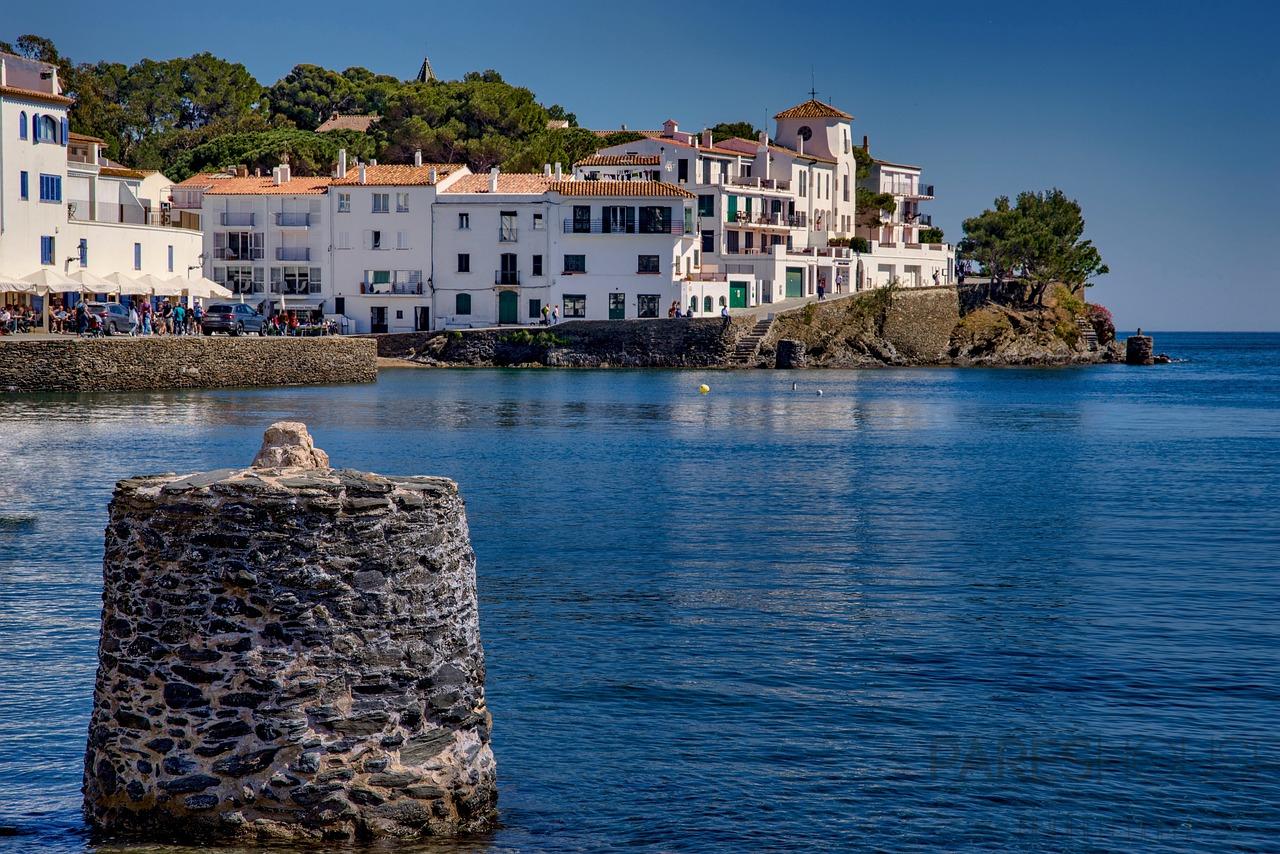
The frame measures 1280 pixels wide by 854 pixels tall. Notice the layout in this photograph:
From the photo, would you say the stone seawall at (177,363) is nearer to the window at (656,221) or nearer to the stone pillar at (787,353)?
the window at (656,221)

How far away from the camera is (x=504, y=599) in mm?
19703

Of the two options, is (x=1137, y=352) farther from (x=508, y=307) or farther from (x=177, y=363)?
(x=177, y=363)

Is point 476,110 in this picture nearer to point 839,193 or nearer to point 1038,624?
point 839,193

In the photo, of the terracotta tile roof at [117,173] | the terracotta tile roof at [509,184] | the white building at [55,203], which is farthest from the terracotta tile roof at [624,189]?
the white building at [55,203]

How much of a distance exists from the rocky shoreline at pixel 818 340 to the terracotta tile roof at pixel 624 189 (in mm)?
7917

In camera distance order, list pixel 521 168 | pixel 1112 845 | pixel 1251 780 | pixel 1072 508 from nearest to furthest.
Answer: pixel 1112 845
pixel 1251 780
pixel 1072 508
pixel 521 168

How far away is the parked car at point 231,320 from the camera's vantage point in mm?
71562

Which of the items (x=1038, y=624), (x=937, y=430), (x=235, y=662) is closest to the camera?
(x=235, y=662)

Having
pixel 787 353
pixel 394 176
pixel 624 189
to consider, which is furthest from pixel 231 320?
pixel 787 353

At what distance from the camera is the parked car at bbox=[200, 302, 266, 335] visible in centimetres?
7156

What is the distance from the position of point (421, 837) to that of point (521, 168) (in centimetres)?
10131

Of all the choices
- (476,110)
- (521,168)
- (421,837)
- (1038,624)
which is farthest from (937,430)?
(476,110)

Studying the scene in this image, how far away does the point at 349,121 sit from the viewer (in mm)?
135125

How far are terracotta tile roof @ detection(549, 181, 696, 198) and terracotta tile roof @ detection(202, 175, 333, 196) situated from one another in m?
15.4
